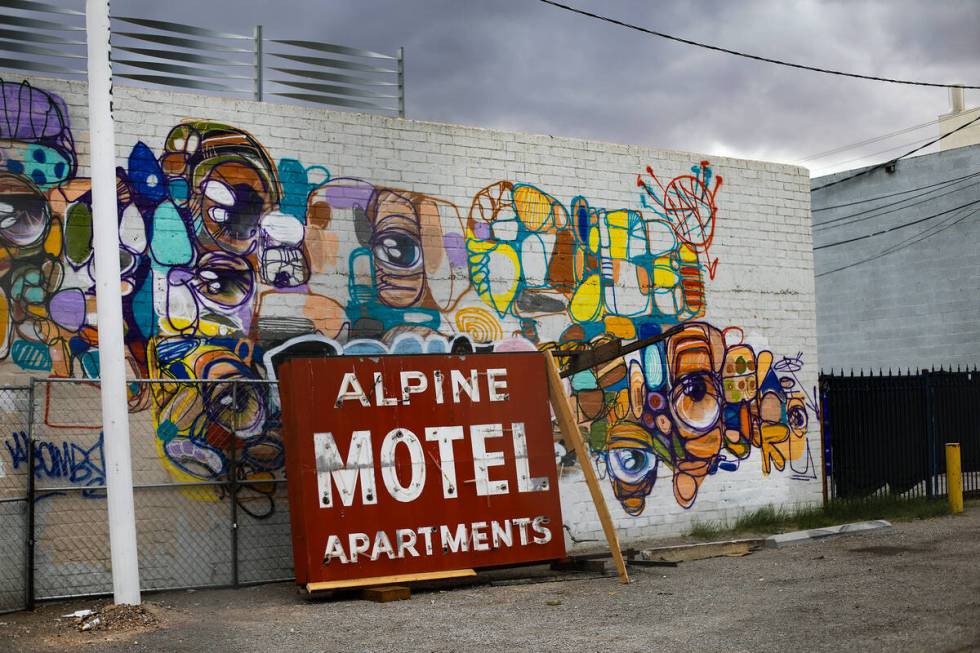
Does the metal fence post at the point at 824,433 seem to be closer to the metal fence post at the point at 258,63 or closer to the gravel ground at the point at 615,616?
the gravel ground at the point at 615,616

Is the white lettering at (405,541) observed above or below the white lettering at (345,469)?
below

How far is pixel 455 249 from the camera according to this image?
12344 millimetres

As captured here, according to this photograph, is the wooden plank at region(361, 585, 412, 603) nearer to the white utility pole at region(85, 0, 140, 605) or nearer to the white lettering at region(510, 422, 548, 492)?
the white lettering at region(510, 422, 548, 492)

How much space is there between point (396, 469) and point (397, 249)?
2803 mm

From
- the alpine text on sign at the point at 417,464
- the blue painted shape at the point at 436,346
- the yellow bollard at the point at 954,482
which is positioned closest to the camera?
the alpine text on sign at the point at 417,464

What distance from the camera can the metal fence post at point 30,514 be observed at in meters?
9.41

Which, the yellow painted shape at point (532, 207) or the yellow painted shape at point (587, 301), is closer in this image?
the yellow painted shape at point (532, 207)

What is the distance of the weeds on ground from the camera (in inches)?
545

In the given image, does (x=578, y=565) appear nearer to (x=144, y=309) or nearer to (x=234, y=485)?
(x=234, y=485)

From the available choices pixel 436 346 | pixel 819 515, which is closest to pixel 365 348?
pixel 436 346

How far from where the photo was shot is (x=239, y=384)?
10.9 meters

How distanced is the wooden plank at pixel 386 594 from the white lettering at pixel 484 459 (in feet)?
4.39

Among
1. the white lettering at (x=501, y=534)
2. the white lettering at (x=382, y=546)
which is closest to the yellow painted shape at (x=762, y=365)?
the white lettering at (x=501, y=534)

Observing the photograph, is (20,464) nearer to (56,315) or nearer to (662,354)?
(56,315)
